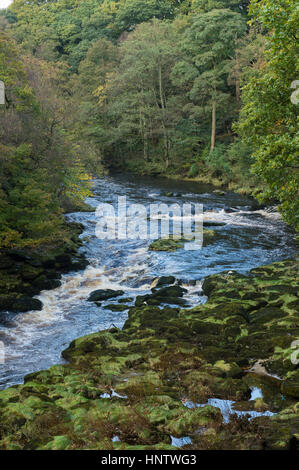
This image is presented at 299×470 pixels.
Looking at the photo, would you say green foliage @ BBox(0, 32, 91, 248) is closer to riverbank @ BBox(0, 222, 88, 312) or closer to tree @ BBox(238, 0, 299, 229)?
riverbank @ BBox(0, 222, 88, 312)

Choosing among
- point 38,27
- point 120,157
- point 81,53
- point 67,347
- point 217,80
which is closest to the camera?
point 67,347

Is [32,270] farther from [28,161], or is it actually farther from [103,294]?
[28,161]

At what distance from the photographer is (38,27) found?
6303 centimetres

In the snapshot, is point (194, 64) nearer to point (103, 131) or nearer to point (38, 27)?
point (103, 131)

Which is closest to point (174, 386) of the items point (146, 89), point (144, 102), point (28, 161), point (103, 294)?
point (103, 294)

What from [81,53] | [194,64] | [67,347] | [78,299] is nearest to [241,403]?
[67,347]

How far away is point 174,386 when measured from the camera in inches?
272

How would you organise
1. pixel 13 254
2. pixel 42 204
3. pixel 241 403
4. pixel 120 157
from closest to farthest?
pixel 241 403 < pixel 42 204 < pixel 13 254 < pixel 120 157

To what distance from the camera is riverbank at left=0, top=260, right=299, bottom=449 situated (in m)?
5.19

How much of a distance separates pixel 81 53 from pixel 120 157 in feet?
64.1

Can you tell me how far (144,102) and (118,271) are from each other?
29.1 meters

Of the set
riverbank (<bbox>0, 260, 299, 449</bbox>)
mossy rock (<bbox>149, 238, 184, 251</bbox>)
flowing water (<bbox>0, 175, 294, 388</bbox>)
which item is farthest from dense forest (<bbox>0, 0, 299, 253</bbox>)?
mossy rock (<bbox>149, 238, 184, 251</bbox>)

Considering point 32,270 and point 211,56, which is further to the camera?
point 211,56
